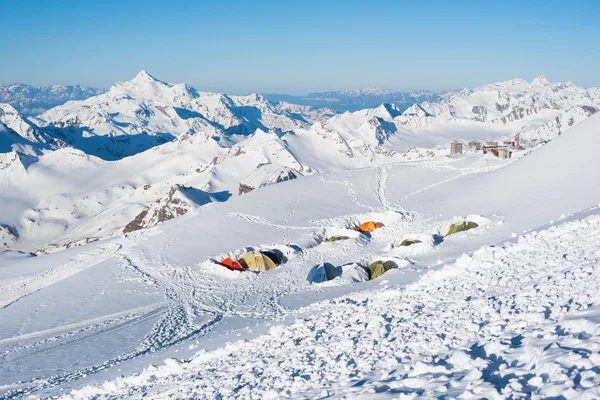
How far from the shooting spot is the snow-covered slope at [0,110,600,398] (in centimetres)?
862

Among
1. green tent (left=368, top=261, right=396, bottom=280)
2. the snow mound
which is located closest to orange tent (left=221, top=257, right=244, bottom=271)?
green tent (left=368, top=261, right=396, bottom=280)

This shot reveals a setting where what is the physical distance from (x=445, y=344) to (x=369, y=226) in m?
27.2

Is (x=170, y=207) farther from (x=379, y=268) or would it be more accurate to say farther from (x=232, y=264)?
(x=379, y=268)

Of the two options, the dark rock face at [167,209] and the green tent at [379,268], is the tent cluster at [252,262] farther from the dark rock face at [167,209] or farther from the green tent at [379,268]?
the dark rock face at [167,209]

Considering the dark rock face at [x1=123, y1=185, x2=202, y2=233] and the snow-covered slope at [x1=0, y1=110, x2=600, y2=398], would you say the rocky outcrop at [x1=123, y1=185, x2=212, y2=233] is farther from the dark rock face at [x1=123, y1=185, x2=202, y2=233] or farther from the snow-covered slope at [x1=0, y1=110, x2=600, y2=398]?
the snow-covered slope at [x1=0, y1=110, x2=600, y2=398]

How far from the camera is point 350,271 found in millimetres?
24969

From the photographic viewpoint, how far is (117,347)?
18.6m

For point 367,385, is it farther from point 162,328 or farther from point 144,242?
point 144,242

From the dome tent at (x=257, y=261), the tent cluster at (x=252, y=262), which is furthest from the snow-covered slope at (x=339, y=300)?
the dome tent at (x=257, y=261)

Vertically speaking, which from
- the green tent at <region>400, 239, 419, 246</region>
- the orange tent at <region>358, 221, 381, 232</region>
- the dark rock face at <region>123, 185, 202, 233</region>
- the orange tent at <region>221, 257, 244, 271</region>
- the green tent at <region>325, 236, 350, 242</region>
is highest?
the green tent at <region>400, 239, 419, 246</region>

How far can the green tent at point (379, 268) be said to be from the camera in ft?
81.8

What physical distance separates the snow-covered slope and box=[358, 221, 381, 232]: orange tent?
117 centimetres

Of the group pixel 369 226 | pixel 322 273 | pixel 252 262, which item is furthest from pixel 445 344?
pixel 369 226

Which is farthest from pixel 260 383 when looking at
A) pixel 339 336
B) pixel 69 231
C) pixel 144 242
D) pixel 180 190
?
pixel 69 231
